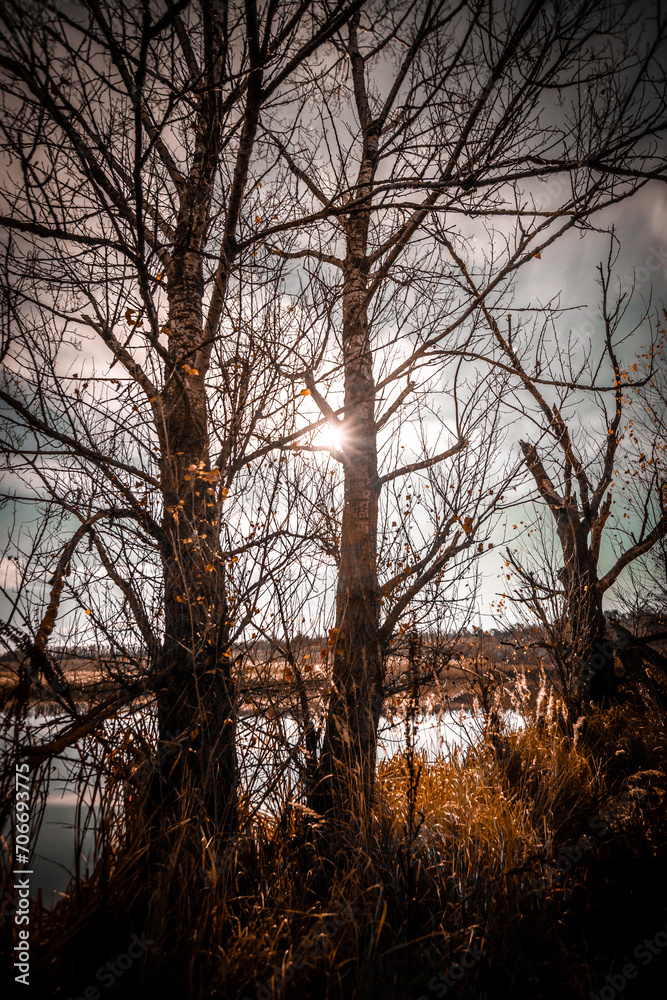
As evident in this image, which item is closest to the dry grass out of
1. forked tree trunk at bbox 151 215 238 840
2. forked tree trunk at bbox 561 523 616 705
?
forked tree trunk at bbox 151 215 238 840

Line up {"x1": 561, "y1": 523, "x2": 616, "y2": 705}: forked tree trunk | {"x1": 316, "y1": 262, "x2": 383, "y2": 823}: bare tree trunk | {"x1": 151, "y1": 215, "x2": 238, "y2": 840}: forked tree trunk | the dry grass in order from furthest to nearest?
{"x1": 561, "y1": 523, "x2": 616, "y2": 705}: forked tree trunk → {"x1": 316, "y1": 262, "x2": 383, "y2": 823}: bare tree trunk → {"x1": 151, "y1": 215, "x2": 238, "y2": 840}: forked tree trunk → the dry grass

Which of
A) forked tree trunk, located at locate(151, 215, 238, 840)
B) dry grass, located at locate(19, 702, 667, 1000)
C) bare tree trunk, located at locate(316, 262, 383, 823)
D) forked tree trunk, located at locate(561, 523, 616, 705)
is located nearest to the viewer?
dry grass, located at locate(19, 702, 667, 1000)

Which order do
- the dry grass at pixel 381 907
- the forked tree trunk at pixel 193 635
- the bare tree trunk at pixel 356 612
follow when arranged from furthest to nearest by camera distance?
1. the bare tree trunk at pixel 356 612
2. the forked tree trunk at pixel 193 635
3. the dry grass at pixel 381 907

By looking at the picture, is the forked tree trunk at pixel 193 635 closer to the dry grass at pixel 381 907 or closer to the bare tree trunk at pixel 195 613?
the bare tree trunk at pixel 195 613

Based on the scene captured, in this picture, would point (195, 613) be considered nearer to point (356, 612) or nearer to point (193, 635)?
point (193, 635)

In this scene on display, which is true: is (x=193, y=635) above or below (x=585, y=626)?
above

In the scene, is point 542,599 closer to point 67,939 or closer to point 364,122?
point 67,939

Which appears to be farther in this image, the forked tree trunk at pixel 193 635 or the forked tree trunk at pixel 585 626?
the forked tree trunk at pixel 585 626

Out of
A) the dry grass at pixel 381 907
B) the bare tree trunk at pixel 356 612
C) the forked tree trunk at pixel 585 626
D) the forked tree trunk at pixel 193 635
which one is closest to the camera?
the dry grass at pixel 381 907

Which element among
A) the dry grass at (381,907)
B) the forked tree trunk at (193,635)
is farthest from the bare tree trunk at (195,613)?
the dry grass at (381,907)

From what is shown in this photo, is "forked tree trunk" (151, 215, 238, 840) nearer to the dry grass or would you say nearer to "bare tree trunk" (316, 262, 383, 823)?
the dry grass

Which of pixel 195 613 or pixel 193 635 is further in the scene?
pixel 195 613

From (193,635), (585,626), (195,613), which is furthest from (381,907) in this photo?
(585,626)

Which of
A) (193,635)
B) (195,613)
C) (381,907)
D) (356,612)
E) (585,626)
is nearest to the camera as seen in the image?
(381,907)
